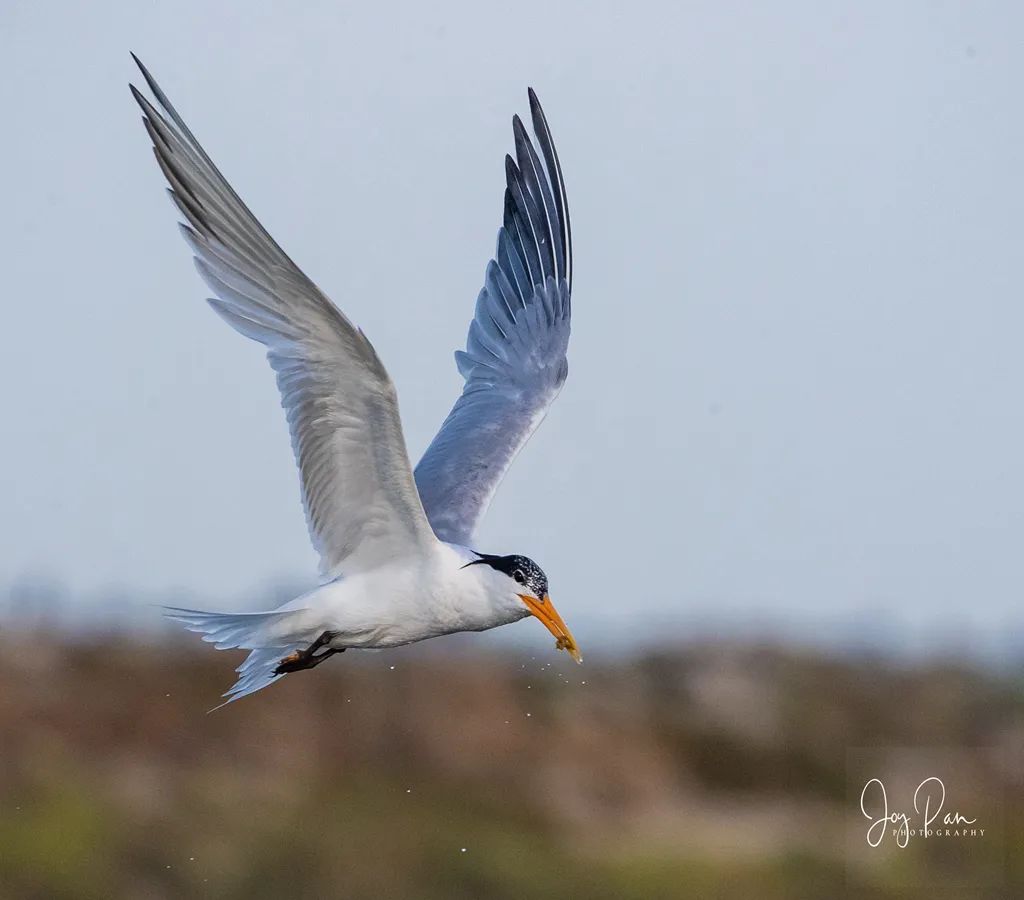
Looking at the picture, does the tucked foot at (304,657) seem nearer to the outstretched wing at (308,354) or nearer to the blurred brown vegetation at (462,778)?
the outstretched wing at (308,354)

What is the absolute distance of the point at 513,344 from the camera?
10250mm

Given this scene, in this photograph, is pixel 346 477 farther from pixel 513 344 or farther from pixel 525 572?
pixel 513 344

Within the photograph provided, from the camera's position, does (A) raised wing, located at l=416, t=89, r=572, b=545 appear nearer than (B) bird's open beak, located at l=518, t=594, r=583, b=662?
No

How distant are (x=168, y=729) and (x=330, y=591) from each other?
6.94 meters

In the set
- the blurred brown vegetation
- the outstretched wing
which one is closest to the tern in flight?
the outstretched wing

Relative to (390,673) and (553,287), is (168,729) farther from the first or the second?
(553,287)

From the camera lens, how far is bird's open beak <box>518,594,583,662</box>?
7.63 metres

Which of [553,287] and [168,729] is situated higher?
[553,287]

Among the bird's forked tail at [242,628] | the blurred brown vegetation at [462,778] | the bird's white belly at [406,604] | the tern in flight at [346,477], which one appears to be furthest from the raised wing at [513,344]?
the blurred brown vegetation at [462,778]

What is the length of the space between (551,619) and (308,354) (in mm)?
1600

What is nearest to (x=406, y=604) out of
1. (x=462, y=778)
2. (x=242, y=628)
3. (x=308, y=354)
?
(x=242, y=628)

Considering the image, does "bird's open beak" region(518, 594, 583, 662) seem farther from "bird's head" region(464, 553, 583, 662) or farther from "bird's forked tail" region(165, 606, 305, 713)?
"bird's forked tail" region(165, 606, 305, 713)

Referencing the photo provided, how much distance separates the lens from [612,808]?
1565cm

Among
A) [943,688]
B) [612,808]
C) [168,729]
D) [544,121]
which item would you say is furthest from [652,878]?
[544,121]
